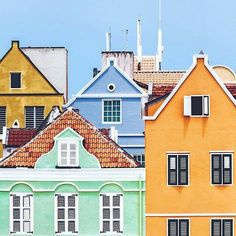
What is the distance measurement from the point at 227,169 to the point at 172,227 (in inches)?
149

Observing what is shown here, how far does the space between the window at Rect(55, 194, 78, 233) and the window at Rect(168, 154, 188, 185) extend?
469cm

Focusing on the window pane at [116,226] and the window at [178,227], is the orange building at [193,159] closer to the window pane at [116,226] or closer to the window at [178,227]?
the window at [178,227]

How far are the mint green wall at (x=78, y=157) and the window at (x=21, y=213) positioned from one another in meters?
1.66

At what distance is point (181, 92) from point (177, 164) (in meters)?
3.44

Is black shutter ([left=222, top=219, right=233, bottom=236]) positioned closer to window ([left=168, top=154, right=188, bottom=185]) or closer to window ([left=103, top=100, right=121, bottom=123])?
window ([left=168, top=154, right=188, bottom=185])

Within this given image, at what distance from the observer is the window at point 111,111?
7894 centimetres

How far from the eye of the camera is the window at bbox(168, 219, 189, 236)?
216 ft

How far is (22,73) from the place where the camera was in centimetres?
8419

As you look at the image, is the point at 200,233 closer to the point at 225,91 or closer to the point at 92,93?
the point at 225,91

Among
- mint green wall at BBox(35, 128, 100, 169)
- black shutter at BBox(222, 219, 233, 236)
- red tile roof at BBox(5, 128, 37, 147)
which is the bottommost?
black shutter at BBox(222, 219, 233, 236)

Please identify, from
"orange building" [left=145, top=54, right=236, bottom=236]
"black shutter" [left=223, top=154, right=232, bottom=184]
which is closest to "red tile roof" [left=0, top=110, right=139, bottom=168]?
"orange building" [left=145, top=54, right=236, bottom=236]

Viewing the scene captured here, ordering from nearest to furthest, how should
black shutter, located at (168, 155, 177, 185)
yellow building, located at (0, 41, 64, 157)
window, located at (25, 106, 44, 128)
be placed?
black shutter, located at (168, 155, 177, 185)
yellow building, located at (0, 41, 64, 157)
window, located at (25, 106, 44, 128)

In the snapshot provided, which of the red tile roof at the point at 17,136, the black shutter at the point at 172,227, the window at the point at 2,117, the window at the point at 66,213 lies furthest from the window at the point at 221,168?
the window at the point at 2,117

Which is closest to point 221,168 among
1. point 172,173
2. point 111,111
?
point 172,173
